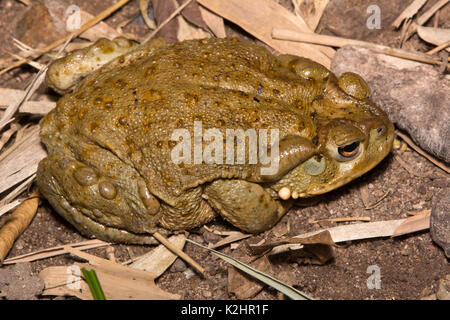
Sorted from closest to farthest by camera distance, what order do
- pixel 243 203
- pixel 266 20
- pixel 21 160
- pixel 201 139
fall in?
pixel 201 139 → pixel 243 203 → pixel 21 160 → pixel 266 20

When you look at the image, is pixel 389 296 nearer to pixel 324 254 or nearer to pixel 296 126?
pixel 324 254

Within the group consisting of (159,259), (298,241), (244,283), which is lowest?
(244,283)

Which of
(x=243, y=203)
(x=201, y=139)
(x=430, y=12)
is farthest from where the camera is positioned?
(x=430, y=12)

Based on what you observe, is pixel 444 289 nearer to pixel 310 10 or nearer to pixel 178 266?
pixel 178 266

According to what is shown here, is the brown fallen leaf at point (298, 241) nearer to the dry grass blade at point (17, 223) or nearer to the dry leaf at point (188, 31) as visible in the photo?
the dry grass blade at point (17, 223)

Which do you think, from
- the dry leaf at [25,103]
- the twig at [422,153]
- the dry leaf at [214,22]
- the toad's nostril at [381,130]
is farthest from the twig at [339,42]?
the dry leaf at [25,103]

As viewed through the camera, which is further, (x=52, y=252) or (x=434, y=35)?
(x=434, y=35)

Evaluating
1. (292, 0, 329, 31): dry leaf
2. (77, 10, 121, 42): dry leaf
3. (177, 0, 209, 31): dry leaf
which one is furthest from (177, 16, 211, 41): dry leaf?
(292, 0, 329, 31): dry leaf

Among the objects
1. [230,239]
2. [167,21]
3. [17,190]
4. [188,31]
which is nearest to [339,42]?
[188,31]
